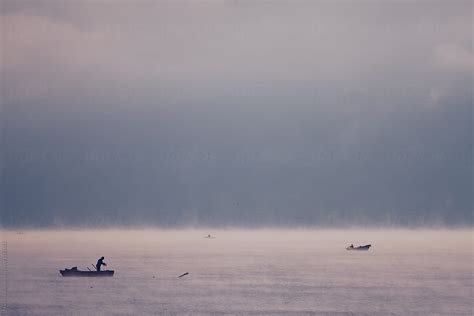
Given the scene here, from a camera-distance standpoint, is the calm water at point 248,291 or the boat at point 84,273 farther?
the boat at point 84,273

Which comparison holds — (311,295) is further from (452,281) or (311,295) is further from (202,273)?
(202,273)

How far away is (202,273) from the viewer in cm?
10719

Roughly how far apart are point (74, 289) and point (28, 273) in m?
27.8

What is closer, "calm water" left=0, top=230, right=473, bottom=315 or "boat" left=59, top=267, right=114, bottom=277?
"calm water" left=0, top=230, right=473, bottom=315

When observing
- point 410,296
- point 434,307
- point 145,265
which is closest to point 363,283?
point 410,296

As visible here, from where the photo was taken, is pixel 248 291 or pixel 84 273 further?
pixel 84 273

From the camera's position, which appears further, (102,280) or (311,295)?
(102,280)

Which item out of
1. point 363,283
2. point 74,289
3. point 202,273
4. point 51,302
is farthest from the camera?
point 202,273

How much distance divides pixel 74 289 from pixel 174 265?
43749 mm

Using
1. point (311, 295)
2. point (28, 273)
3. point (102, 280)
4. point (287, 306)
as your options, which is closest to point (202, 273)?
point (102, 280)

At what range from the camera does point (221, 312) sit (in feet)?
211

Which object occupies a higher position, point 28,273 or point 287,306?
point 28,273

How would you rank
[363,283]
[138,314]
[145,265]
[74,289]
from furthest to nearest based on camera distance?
[145,265], [363,283], [74,289], [138,314]

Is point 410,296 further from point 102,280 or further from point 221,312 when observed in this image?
point 102,280
